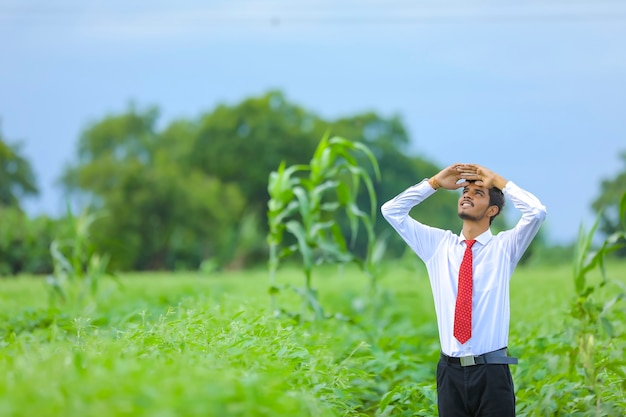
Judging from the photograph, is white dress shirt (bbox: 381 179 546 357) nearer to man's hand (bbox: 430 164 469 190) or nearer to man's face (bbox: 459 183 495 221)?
man's face (bbox: 459 183 495 221)

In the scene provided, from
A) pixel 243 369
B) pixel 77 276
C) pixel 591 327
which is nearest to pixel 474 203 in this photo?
pixel 243 369

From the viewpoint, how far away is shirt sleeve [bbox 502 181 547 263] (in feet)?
14.2

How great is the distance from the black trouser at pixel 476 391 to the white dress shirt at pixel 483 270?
0.09 m

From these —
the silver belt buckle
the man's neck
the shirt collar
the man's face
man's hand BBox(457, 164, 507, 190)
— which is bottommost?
the silver belt buckle

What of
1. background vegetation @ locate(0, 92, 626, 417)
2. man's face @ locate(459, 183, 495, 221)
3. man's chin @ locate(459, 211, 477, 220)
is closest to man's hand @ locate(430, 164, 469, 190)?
man's face @ locate(459, 183, 495, 221)

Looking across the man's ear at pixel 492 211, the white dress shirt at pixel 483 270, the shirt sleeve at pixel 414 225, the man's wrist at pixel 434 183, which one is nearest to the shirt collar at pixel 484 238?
the white dress shirt at pixel 483 270

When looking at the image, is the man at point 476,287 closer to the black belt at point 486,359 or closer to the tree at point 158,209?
the black belt at point 486,359

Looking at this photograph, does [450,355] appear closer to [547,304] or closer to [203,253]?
[547,304]

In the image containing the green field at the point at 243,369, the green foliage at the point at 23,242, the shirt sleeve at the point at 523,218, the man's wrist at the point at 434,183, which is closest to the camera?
the green field at the point at 243,369

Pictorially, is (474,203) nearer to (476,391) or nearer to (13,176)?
(476,391)

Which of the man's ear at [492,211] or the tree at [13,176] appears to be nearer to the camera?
the man's ear at [492,211]

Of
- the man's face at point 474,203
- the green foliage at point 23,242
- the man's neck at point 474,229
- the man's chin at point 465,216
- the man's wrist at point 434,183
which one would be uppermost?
the man's wrist at point 434,183

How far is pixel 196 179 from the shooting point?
34656mm

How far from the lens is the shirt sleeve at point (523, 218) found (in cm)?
434
